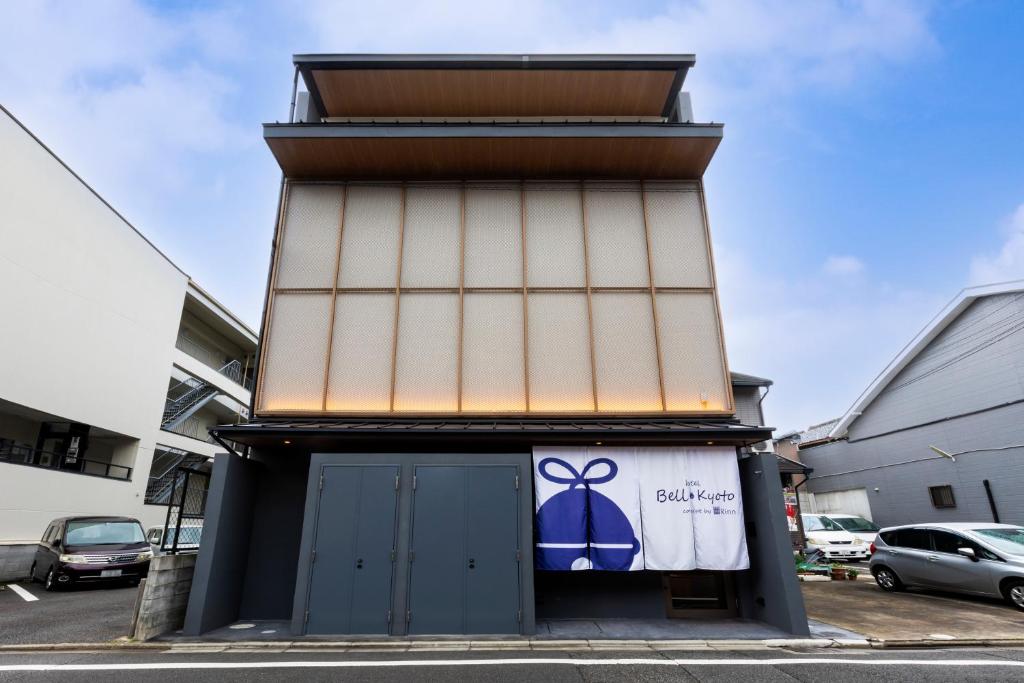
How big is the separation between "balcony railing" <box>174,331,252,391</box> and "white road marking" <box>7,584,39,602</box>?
1445 centimetres

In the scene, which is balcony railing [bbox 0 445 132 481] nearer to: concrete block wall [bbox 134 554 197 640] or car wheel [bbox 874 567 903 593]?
concrete block wall [bbox 134 554 197 640]


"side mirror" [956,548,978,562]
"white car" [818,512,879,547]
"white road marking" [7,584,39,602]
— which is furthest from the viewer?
"white car" [818,512,879,547]

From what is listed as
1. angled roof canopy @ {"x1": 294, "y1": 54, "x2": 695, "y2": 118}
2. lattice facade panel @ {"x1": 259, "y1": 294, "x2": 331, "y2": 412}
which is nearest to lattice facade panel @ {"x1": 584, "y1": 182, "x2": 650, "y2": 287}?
angled roof canopy @ {"x1": 294, "y1": 54, "x2": 695, "y2": 118}

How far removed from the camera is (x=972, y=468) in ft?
56.3

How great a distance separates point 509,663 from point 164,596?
5509mm

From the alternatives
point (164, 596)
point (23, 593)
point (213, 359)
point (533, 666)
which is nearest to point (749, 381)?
point (533, 666)

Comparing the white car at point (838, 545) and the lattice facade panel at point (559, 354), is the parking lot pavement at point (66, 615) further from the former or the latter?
the white car at point (838, 545)

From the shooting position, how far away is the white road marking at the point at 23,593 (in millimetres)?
10816

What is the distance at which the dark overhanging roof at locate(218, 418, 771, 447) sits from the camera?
845cm

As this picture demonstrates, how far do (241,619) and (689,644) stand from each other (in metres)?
7.49

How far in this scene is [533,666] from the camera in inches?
243

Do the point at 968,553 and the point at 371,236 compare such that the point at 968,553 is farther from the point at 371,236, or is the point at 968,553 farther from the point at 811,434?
the point at 811,434

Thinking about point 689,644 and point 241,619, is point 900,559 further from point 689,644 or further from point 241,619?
point 241,619

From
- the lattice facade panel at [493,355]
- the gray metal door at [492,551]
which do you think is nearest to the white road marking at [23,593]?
the gray metal door at [492,551]
